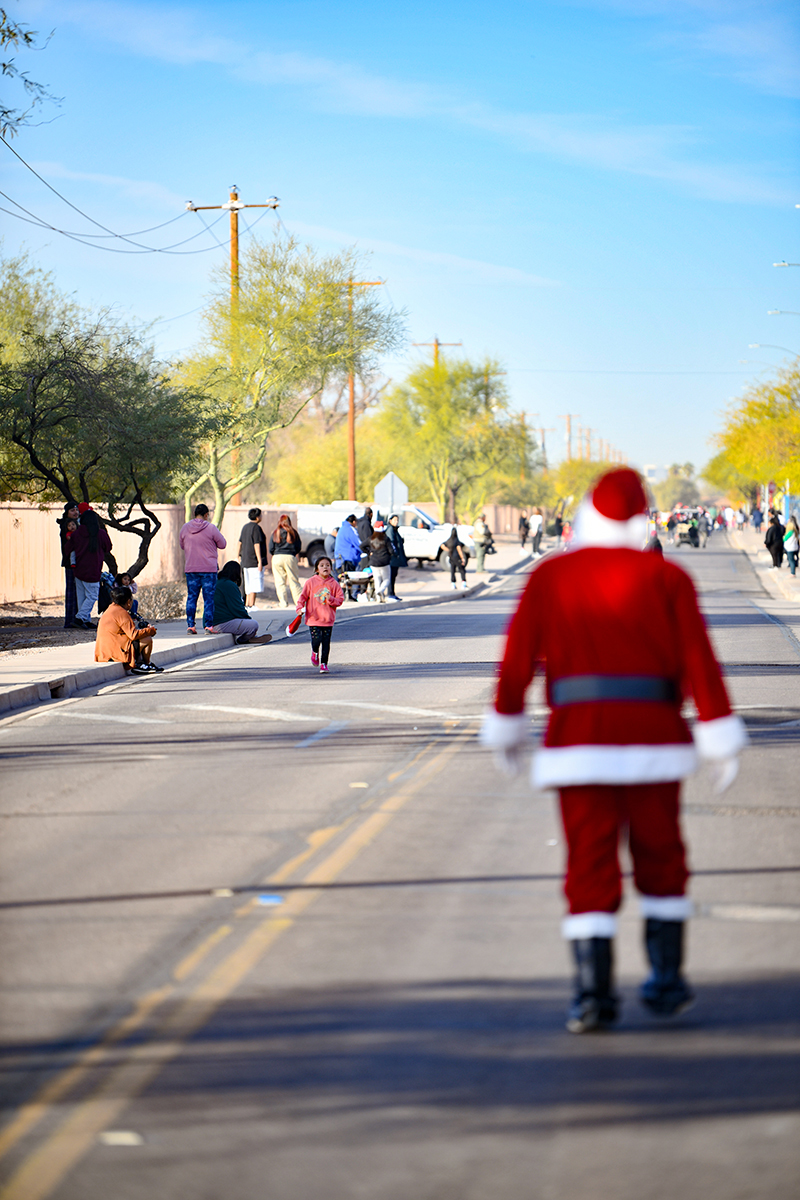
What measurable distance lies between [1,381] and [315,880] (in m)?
16.8

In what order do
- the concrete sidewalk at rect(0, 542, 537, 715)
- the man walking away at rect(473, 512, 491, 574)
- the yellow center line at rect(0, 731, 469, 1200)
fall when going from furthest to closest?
the man walking away at rect(473, 512, 491, 574) < the concrete sidewalk at rect(0, 542, 537, 715) < the yellow center line at rect(0, 731, 469, 1200)

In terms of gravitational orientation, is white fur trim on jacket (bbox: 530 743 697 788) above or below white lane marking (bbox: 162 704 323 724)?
above

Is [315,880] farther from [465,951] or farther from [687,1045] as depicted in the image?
[687,1045]

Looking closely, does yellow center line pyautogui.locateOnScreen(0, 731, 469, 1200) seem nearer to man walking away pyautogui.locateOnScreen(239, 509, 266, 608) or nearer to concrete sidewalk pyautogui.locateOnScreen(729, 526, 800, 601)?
man walking away pyautogui.locateOnScreen(239, 509, 266, 608)

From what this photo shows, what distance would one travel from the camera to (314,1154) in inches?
152

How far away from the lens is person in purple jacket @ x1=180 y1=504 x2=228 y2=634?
69.0 ft

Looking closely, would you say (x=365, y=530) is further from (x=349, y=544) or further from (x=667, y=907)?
(x=667, y=907)

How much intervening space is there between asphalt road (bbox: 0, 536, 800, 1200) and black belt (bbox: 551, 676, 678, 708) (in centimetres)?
109

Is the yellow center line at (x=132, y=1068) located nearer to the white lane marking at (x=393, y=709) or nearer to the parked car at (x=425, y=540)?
the white lane marking at (x=393, y=709)

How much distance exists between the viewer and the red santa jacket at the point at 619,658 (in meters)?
4.79

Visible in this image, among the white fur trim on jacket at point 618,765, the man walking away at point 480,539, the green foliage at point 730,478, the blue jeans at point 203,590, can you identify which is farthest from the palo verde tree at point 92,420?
the green foliage at point 730,478

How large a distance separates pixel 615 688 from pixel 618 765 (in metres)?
0.26

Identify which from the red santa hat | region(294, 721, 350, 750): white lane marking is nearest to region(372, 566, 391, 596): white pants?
region(294, 721, 350, 750): white lane marking

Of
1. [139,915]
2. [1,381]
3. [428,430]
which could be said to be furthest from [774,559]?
[139,915]
